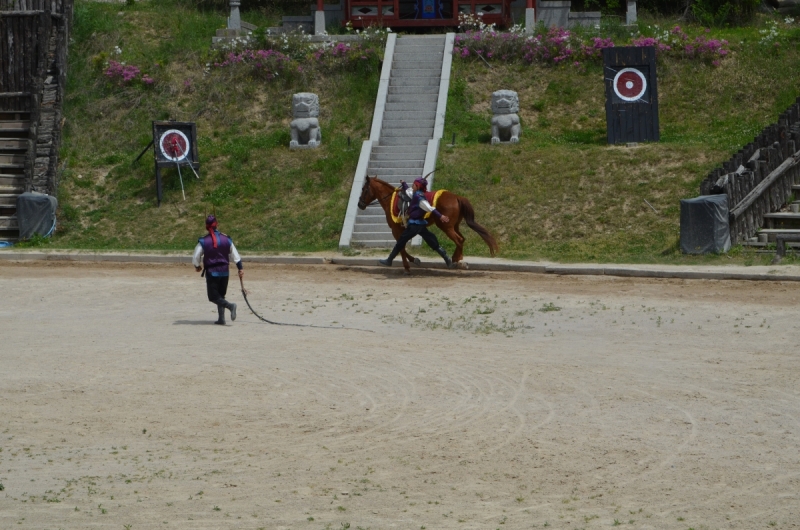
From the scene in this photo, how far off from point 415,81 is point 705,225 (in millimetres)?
12017

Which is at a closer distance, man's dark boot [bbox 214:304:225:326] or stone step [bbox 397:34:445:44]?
man's dark boot [bbox 214:304:225:326]

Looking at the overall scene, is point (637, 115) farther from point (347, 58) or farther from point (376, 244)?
point (347, 58)

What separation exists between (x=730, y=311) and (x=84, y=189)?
17845mm

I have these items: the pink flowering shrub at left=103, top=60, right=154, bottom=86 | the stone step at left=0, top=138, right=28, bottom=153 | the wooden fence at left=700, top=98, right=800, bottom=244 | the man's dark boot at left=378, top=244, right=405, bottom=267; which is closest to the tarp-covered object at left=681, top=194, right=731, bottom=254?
the wooden fence at left=700, top=98, right=800, bottom=244

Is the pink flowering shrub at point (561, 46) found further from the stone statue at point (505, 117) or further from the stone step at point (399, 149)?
the stone step at point (399, 149)

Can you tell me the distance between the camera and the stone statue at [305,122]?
2967cm

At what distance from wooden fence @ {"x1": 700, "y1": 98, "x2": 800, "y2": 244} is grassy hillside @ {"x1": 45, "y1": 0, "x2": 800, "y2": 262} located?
132 cm

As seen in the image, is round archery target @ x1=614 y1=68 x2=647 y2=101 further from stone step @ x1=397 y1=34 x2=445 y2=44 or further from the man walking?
the man walking

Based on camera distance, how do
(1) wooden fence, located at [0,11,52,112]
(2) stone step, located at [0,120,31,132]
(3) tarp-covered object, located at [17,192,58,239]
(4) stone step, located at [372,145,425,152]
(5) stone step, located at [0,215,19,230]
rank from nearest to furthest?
1. (3) tarp-covered object, located at [17,192,58,239]
2. (5) stone step, located at [0,215,19,230]
3. (4) stone step, located at [372,145,425,152]
4. (2) stone step, located at [0,120,31,132]
5. (1) wooden fence, located at [0,11,52,112]

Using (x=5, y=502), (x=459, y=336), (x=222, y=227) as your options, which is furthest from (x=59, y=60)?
(x=5, y=502)

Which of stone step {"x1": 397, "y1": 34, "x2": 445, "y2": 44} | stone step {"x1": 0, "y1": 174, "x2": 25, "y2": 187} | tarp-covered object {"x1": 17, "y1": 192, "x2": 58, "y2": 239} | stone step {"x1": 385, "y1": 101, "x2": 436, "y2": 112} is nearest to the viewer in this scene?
tarp-covered object {"x1": 17, "y1": 192, "x2": 58, "y2": 239}

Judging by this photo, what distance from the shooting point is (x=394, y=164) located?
2872 centimetres

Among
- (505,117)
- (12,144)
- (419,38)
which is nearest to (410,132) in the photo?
(505,117)

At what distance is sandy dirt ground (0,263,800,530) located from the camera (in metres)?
9.70
